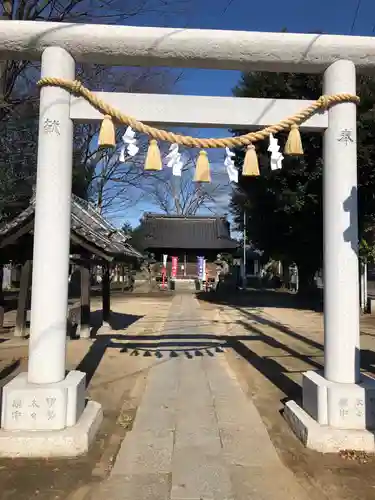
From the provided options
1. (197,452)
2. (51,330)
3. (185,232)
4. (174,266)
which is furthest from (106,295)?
(174,266)

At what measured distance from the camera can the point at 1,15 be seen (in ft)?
33.2

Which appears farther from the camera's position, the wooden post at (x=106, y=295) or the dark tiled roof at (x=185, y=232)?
the dark tiled roof at (x=185, y=232)

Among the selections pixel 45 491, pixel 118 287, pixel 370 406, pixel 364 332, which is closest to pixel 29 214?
pixel 45 491

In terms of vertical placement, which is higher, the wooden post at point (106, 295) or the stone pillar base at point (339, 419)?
the wooden post at point (106, 295)

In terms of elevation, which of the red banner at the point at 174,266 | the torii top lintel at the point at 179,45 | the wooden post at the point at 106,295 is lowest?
the wooden post at the point at 106,295

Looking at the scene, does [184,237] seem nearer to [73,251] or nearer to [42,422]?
[73,251]

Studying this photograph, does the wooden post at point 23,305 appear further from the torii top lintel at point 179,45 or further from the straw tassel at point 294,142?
the straw tassel at point 294,142

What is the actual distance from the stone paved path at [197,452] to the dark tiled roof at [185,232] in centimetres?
2840

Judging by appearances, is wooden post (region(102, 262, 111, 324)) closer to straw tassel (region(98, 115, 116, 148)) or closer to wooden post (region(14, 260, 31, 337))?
wooden post (region(14, 260, 31, 337))

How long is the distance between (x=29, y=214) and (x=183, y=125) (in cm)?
642

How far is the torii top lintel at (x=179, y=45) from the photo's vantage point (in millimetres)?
4496

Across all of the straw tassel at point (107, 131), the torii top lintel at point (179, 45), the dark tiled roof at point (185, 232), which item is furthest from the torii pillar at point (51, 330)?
the dark tiled roof at point (185, 232)

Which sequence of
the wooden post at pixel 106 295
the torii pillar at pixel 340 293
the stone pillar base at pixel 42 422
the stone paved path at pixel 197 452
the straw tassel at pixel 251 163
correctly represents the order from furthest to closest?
the wooden post at pixel 106 295, the straw tassel at pixel 251 163, the torii pillar at pixel 340 293, the stone pillar base at pixel 42 422, the stone paved path at pixel 197 452

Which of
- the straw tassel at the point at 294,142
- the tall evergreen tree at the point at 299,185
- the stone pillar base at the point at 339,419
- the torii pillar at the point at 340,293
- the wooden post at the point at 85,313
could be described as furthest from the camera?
the tall evergreen tree at the point at 299,185
